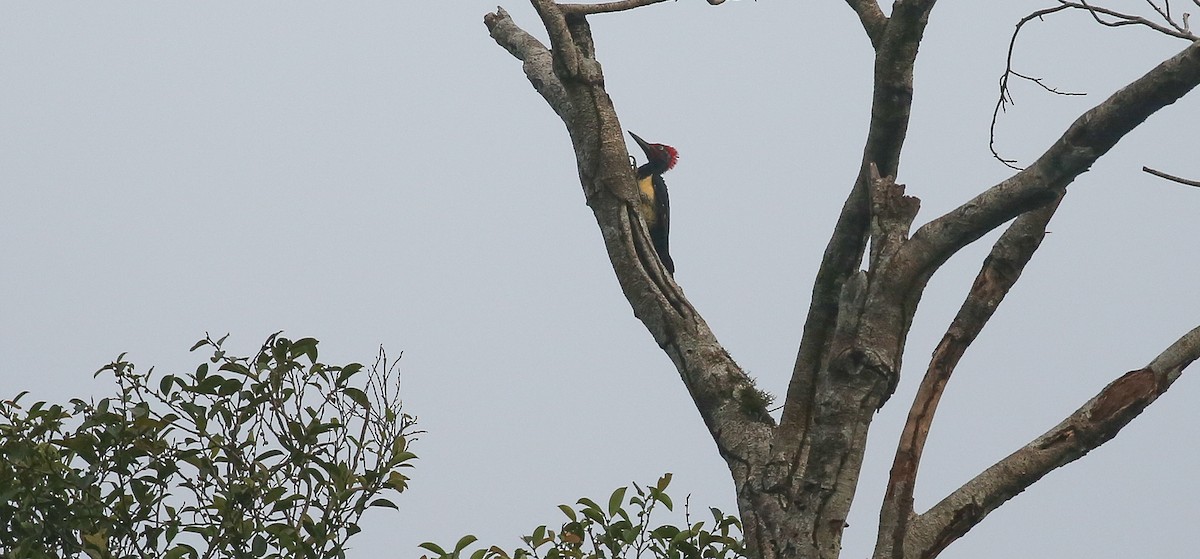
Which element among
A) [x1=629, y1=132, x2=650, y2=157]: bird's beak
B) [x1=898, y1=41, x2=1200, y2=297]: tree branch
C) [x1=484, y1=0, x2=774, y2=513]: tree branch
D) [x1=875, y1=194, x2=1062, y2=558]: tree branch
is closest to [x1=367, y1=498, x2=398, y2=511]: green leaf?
[x1=484, y1=0, x2=774, y2=513]: tree branch

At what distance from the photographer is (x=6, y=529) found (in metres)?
3.74

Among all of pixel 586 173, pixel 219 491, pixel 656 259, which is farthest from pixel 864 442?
pixel 219 491

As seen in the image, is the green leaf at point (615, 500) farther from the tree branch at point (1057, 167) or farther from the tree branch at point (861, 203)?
the tree branch at point (1057, 167)

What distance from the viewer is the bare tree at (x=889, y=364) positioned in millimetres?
2912

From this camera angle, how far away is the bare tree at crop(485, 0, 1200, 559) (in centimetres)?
291

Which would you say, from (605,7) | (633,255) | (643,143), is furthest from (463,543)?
(643,143)

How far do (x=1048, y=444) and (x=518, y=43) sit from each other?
2584 mm

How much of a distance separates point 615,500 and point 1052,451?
1.55 meters

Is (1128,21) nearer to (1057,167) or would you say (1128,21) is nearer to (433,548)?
(1057,167)

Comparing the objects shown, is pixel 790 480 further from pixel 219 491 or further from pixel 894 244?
pixel 219 491

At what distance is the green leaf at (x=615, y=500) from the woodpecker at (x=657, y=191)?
3.43 m

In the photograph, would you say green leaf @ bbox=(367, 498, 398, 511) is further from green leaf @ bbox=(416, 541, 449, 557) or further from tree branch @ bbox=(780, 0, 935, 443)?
tree branch @ bbox=(780, 0, 935, 443)

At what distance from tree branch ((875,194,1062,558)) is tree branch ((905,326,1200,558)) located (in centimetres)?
7

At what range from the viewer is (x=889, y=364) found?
2.95 m
